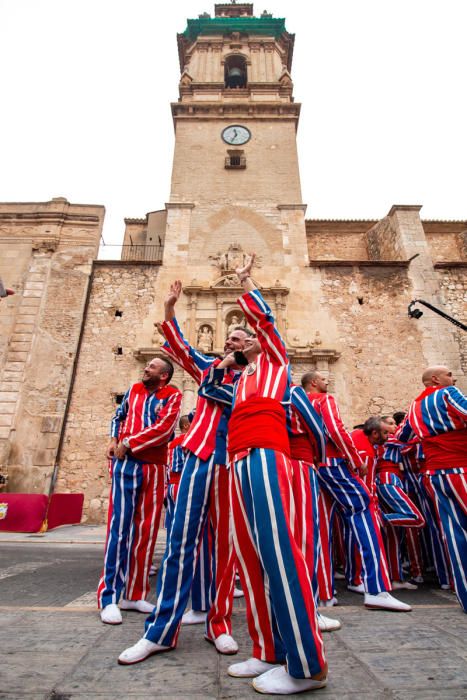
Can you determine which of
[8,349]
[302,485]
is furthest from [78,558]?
[8,349]

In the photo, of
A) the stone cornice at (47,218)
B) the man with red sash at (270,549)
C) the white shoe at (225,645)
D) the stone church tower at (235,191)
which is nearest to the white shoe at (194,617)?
the white shoe at (225,645)

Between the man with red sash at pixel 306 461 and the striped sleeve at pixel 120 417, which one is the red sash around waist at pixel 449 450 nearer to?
the man with red sash at pixel 306 461

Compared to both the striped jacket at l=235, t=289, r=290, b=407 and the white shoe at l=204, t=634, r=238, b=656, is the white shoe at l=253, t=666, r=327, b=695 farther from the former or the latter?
the striped jacket at l=235, t=289, r=290, b=407

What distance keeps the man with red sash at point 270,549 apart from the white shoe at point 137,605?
58.7 inches

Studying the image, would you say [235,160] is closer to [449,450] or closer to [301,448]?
[449,450]

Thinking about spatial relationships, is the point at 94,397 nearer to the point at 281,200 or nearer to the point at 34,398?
the point at 34,398

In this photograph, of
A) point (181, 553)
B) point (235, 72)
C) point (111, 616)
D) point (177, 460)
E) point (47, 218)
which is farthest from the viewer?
point (235, 72)

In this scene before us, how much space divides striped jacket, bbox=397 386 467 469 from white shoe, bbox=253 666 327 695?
2.32m

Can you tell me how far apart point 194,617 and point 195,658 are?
86 cm

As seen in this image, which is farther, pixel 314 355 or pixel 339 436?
pixel 314 355

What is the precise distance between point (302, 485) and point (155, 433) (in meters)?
1.26

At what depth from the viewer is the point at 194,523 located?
7.72 feet

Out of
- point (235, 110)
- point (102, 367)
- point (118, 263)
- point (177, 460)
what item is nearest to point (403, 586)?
point (177, 460)

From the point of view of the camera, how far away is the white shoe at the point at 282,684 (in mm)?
1527
